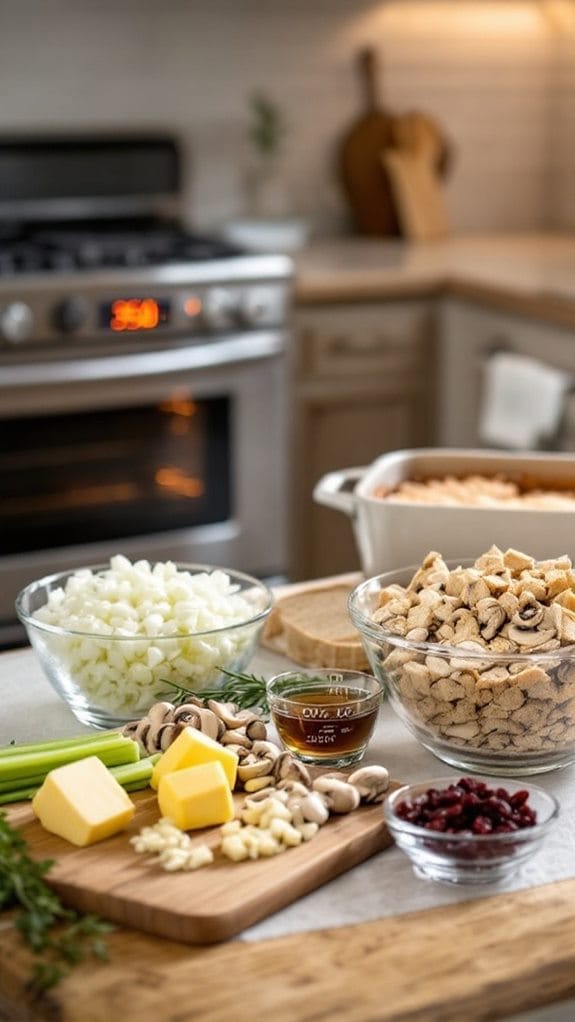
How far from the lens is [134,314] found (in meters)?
3.09

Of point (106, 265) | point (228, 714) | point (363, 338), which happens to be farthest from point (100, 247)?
point (228, 714)

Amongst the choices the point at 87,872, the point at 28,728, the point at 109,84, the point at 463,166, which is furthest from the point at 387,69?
the point at 87,872

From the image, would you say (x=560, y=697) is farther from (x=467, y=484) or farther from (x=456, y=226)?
(x=456, y=226)

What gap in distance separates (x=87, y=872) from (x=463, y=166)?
3.50m

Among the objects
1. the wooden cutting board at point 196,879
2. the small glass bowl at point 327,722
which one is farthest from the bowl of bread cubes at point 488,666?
the wooden cutting board at point 196,879

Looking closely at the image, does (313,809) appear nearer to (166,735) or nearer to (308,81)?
(166,735)

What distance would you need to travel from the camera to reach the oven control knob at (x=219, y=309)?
315cm

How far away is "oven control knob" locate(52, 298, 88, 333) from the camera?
3.00 meters

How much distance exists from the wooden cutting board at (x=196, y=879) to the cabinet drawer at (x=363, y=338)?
230cm

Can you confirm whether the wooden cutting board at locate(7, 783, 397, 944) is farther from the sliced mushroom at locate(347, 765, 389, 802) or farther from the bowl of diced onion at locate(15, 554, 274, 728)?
the bowl of diced onion at locate(15, 554, 274, 728)

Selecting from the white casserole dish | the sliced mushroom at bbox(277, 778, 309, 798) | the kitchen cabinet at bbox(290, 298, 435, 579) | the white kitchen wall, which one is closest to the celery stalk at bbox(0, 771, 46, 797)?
the sliced mushroom at bbox(277, 778, 309, 798)

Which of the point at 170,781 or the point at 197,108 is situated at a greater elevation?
the point at 197,108

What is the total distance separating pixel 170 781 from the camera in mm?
1151

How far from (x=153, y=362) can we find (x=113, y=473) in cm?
26
